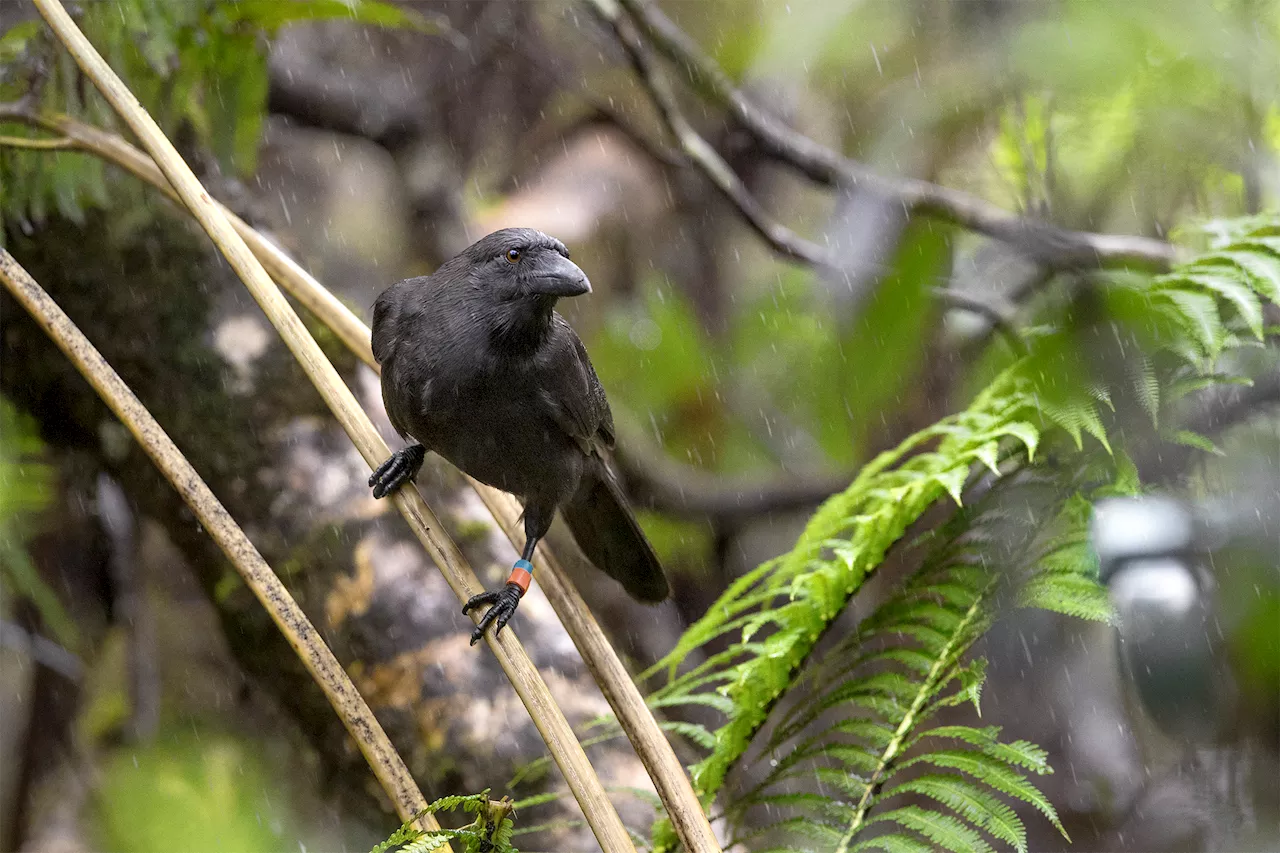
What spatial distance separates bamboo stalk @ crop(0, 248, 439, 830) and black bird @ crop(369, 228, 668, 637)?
0.35 m

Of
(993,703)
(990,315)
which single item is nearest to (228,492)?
(990,315)

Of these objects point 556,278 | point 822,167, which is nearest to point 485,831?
point 556,278

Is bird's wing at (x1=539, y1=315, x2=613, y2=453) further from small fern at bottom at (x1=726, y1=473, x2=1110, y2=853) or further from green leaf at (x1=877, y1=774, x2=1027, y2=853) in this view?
green leaf at (x1=877, y1=774, x2=1027, y2=853)

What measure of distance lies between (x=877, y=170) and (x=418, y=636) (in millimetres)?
1795

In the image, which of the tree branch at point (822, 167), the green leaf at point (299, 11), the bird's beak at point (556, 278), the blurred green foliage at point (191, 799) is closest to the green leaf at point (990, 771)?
the bird's beak at point (556, 278)

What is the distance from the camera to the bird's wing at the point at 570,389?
204 centimetres

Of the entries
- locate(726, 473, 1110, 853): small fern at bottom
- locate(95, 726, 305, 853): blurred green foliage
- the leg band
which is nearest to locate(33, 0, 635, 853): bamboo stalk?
the leg band

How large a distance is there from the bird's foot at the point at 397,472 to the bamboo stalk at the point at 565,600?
14 cm

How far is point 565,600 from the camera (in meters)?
1.73

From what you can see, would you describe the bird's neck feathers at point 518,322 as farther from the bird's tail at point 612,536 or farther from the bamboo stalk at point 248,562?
the bamboo stalk at point 248,562

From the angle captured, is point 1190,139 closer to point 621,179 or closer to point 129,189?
point 129,189

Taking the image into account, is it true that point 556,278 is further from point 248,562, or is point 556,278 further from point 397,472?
point 248,562

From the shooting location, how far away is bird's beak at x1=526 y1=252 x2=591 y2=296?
5.99 ft

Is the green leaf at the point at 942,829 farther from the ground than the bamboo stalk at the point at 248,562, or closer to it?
closer to it
